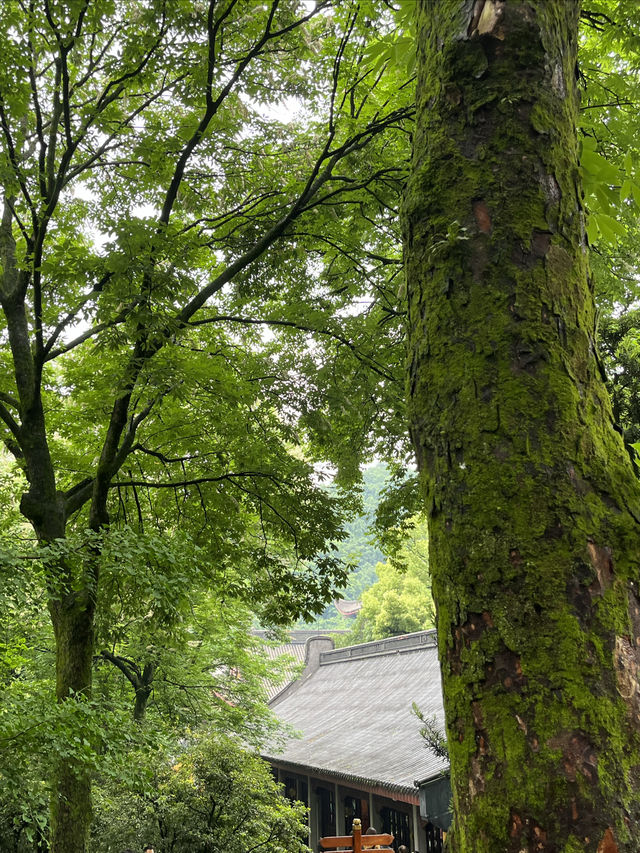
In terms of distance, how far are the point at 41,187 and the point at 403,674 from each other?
16785mm

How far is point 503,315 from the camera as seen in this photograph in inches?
45.8

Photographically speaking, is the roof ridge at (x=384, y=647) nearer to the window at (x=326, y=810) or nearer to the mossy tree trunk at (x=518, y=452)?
the window at (x=326, y=810)

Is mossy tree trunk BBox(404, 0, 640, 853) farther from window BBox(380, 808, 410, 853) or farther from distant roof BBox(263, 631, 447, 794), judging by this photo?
window BBox(380, 808, 410, 853)

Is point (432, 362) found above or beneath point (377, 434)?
beneath

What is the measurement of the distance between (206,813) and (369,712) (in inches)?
406

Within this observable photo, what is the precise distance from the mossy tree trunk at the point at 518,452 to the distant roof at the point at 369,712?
1072 centimetres

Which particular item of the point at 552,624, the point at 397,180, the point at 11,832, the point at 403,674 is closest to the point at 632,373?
the point at 397,180

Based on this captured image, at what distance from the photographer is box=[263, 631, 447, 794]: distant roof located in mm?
12984

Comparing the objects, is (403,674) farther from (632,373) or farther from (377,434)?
(632,373)

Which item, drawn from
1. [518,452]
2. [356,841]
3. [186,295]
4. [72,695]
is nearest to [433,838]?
[356,841]

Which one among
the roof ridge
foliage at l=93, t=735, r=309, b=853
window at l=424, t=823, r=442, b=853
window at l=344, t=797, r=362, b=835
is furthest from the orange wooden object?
the roof ridge

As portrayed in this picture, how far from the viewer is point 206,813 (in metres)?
9.04

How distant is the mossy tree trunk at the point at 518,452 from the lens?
36.6 inches

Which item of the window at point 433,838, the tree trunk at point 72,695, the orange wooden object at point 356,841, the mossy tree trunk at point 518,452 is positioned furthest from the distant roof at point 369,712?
the mossy tree trunk at point 518,452
